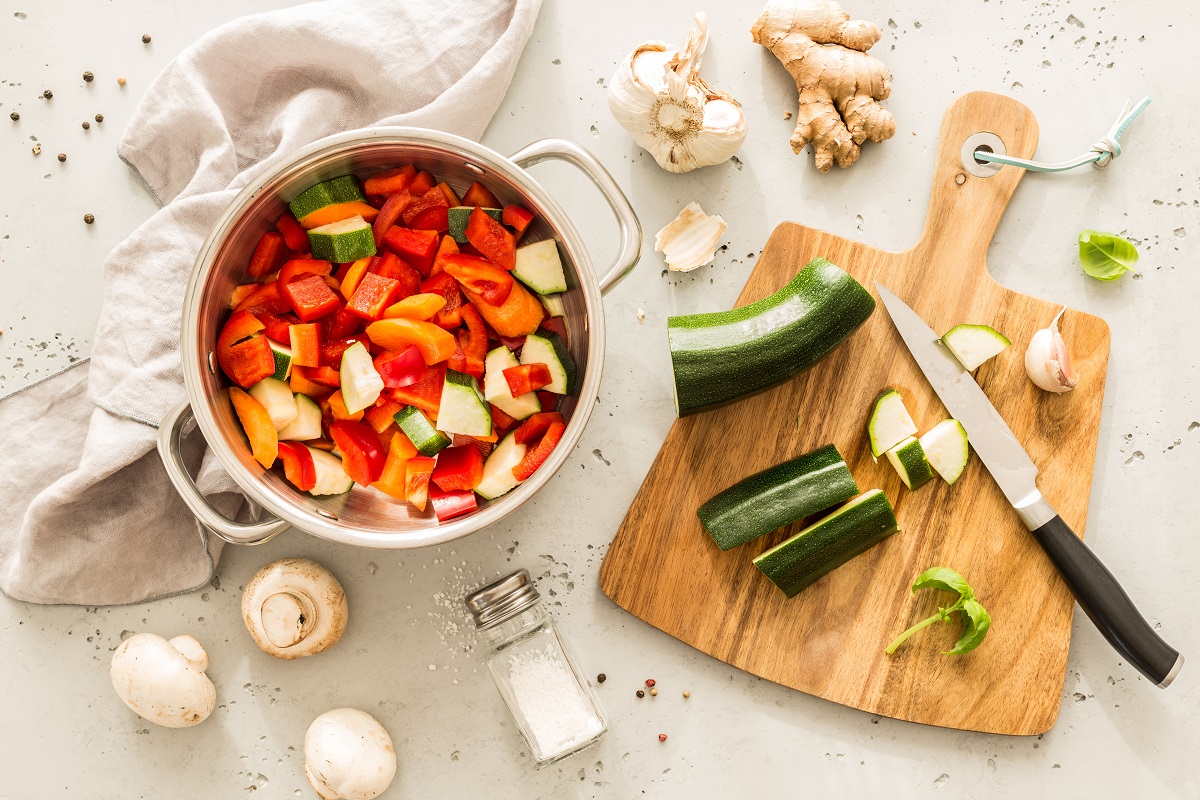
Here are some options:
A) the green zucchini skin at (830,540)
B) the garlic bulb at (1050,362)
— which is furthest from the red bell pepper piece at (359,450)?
the garlic bulb at (1050,362)

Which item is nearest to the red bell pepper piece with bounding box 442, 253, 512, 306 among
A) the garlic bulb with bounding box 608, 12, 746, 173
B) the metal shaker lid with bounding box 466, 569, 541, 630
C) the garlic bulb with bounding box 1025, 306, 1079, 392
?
the garlic bulb with bounding box 608, 12, 746, 173

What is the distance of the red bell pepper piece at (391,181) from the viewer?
1.77 meters

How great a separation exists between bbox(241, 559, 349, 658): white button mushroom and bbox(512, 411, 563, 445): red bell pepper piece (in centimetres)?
66

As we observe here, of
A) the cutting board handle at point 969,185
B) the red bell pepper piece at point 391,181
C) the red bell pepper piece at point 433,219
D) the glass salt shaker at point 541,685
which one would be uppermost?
the cutting board handle at point 969,185

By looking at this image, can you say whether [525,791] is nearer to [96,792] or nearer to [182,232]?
[96,792]

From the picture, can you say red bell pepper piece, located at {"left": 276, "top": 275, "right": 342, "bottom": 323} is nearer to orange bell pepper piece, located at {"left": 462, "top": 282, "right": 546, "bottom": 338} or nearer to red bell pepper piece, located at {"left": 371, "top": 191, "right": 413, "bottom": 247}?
red bell pepper piece, located at {"left": 371, "top": 191, "right": 413, "bottom": 247}

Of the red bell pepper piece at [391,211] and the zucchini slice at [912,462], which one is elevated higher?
the red bell pepper piece at [391,211]

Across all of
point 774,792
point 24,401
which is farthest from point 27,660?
point 774,792

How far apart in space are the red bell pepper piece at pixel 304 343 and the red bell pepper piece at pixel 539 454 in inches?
20.1

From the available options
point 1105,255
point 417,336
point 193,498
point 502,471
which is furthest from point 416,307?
point 1105,255

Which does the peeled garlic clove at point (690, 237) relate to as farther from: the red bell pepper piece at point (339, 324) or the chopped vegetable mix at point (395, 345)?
the red bell pepper piece at point (339, 324)

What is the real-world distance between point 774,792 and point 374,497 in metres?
1.30

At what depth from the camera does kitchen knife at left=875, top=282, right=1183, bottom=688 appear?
1.94m

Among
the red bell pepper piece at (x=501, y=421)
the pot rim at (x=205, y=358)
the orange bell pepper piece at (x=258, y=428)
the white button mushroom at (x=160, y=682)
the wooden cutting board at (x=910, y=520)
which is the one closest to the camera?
the pot rim at (x=205, y=358)
